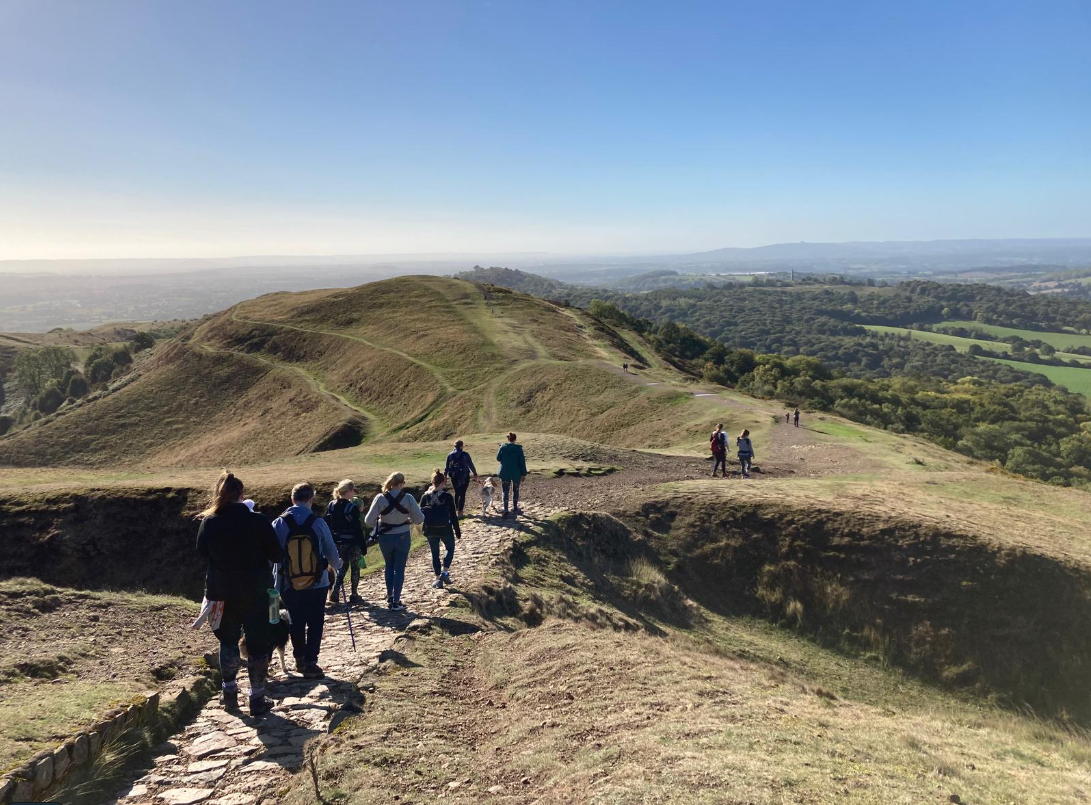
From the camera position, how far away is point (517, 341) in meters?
67.8

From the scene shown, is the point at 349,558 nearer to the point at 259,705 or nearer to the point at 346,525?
the point at 346,525

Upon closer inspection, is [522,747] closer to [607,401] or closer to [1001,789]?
[1001,789]

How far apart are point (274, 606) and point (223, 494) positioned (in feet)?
4.93

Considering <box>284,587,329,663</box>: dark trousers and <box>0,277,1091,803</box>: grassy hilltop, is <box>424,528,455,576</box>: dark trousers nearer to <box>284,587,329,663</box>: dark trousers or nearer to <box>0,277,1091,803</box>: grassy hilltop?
<box>0,277,1091,803</box>: grassy hilltop

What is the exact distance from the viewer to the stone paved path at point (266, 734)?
5480 millimetres

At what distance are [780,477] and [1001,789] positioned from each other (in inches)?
763

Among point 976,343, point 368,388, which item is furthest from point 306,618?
point 976,343

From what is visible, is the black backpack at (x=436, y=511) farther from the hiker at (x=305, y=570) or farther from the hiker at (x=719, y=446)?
the hiker at (x=719, y=446)

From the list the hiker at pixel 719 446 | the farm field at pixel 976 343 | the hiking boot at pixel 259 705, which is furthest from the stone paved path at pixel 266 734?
the farm field at pixel 976 343

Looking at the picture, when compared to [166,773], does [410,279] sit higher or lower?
higher

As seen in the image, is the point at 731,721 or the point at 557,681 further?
the point at 557,681

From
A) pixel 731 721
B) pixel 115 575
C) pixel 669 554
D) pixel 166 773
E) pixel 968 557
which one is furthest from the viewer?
pixel 115 575

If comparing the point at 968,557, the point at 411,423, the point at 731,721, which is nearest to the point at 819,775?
the point at 731,721

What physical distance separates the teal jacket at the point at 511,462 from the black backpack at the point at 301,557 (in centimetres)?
814
